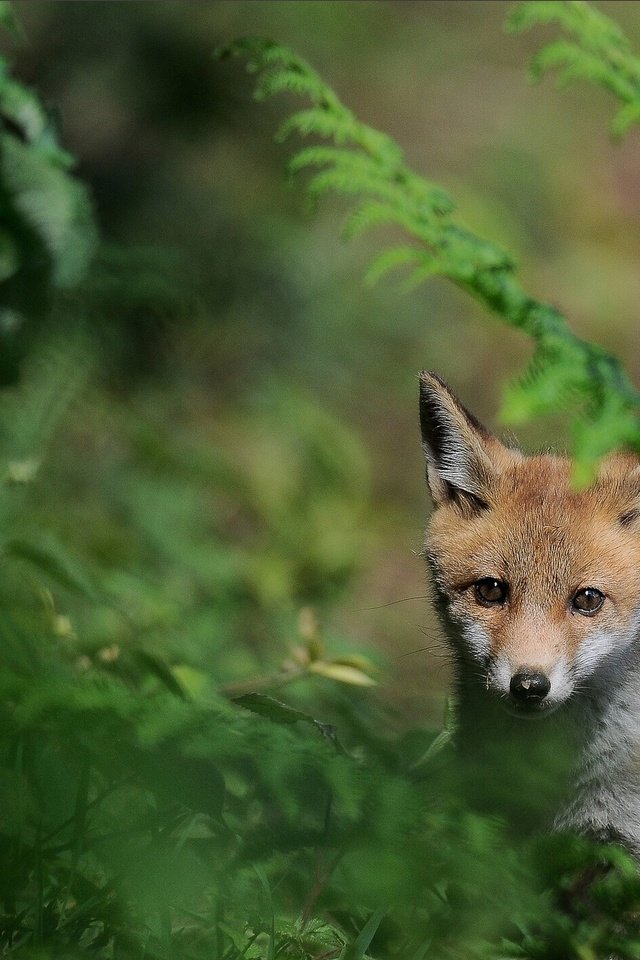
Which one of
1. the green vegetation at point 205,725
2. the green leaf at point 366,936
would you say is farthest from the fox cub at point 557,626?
the green leaf at point 366,936

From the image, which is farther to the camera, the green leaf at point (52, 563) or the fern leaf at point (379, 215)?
the green leaf at point (52, 563)

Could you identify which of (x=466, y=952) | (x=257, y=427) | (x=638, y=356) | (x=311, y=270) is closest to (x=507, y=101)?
(x=638, y=356)

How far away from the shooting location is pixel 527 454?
5.03m

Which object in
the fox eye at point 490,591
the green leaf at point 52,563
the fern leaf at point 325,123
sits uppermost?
the fern leaf at point 325,123

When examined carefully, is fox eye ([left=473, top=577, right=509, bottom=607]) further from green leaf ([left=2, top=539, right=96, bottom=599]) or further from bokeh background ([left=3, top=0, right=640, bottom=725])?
green leaf ([left=2, top=539, right=96, bottom=599])

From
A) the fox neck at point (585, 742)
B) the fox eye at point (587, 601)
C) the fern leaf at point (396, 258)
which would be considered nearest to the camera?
the fern leaf at point (396, 258)

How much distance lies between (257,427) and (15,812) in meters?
5.96

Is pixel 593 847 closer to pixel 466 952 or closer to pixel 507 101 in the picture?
pixel 466 952

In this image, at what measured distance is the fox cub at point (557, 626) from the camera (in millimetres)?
3916

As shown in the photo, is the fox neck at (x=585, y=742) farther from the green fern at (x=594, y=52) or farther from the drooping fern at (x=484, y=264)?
the green fern at (x=594, y=52)

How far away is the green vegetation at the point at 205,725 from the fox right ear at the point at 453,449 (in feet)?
2.90

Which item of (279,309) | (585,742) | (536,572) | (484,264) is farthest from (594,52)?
(279,309)

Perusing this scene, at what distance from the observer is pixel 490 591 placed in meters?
4.21

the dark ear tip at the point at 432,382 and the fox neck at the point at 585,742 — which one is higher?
the dark ear tip at the point at 432,382
